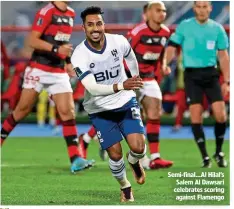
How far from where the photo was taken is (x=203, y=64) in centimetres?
1230

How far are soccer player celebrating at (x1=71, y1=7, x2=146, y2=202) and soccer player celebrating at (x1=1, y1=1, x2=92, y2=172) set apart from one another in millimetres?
1909

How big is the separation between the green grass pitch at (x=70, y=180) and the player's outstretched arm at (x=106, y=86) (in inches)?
40.4

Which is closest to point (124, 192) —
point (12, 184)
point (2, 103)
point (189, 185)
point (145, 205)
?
point (145, 205)

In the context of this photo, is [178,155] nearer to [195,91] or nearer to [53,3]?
[195,91]

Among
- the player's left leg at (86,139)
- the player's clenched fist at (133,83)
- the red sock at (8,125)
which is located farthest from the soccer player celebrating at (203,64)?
the player's clenched fist at (133,83)

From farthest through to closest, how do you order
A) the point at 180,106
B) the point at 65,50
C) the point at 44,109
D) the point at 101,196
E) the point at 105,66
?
the point at 44,109
the point at 180,106
the point at 65,50
the point at 101,196
the point at 105,66

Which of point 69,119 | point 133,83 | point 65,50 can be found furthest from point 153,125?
point 133,83

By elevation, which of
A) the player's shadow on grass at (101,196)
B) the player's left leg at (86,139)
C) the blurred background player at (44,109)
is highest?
the player's shadow on grass at (101,196)

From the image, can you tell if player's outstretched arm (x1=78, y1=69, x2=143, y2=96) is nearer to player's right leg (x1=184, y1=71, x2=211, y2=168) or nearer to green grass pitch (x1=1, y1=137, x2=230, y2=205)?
green grass pitch (x1=1, y1=137, x2=230, y2=205)

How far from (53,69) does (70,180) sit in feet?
4.92

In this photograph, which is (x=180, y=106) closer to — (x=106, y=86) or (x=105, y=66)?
(x=105, y=66)

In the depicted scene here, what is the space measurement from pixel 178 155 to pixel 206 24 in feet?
7.49

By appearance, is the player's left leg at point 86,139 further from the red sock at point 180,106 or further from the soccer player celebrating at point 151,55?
the red sock at point 180,106

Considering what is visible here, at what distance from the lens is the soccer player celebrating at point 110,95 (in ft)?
30.1
